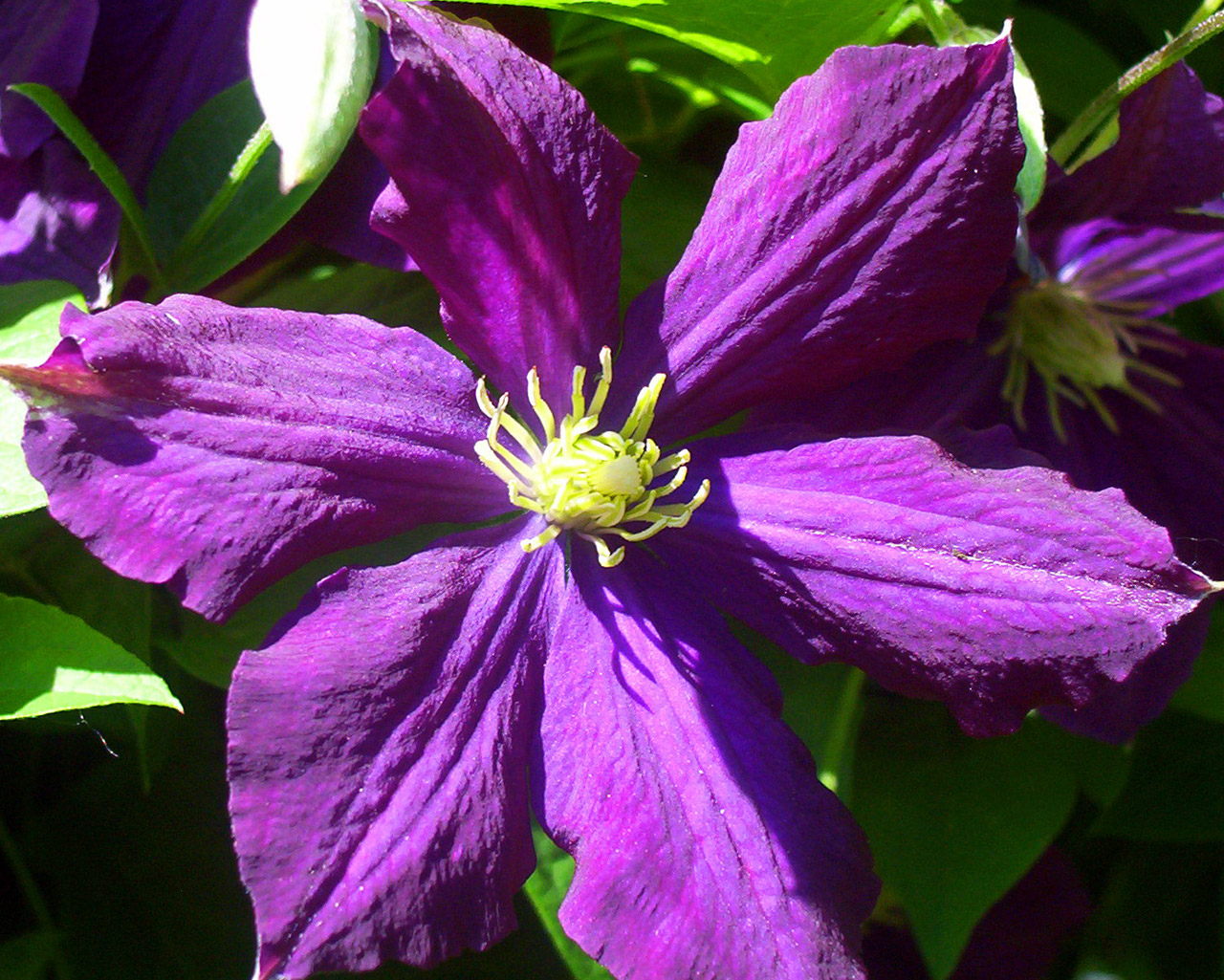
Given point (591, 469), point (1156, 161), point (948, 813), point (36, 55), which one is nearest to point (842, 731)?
point (948, 813)

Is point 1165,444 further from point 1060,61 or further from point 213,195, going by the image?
point 213,195

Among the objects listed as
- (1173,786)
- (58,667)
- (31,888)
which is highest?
(58,667)

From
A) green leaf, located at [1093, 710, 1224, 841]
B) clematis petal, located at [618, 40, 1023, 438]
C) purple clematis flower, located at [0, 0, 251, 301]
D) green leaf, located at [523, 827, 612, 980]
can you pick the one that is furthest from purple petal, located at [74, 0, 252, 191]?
green leaf, located at [1093, 710, 1224, 841]

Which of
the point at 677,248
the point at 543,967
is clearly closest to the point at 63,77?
the point at 677,248

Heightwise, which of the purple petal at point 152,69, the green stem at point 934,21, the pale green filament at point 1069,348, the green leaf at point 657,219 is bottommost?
the pale green filament at point 1069,348

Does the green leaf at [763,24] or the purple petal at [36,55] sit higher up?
the green leaf at [763,24]

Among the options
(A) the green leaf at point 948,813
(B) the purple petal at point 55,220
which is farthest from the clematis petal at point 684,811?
(B) the purple petal at point 55,220

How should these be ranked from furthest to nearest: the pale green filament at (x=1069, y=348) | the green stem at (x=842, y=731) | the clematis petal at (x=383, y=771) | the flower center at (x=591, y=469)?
1. the pale green filament at (x=1069, y=348)
2. the green stem at (x=842, y=731)
3. the flower center at (x=591, y=469)
4. the clematis petal at (x=383, y=771)

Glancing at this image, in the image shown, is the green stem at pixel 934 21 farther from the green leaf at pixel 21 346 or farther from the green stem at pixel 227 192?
the green leaf at pixel 21 346
